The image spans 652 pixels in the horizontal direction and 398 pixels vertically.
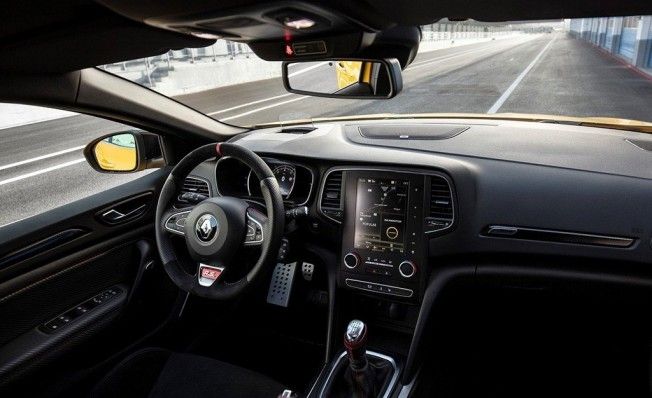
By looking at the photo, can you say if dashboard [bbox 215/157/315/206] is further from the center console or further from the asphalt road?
the asphalt road

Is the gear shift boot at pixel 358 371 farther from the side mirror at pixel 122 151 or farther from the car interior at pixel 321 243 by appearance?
the side mirror at pixel 122 151

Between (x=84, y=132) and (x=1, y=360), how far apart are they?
8150 millimetres

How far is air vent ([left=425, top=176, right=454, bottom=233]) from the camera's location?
2328 millimetres

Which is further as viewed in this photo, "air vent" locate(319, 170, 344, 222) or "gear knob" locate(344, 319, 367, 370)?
"air vent" locate(319, 170, 344, 222)

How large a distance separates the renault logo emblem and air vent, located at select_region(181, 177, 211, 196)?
0.57 metres

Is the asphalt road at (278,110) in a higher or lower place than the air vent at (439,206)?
lower

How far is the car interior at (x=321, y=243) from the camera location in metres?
2.02

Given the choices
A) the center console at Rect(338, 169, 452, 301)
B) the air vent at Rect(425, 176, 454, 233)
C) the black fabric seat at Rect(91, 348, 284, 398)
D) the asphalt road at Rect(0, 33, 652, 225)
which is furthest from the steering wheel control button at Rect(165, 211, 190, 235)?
the air vent at Rect(425, 176, 454, 233)

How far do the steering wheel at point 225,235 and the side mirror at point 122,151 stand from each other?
29.6 inches

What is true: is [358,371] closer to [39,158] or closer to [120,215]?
[120,215]

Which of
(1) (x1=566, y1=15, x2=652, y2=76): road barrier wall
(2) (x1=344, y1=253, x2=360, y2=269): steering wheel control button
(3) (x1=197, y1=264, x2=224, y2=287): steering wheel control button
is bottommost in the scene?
(1) (x1=566, y1=15, x2=652, y2=76): road barrier wall

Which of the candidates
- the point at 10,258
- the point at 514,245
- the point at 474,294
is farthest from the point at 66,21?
the point at 474,294

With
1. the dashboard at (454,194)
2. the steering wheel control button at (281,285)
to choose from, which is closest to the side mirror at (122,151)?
the dashboard at (454,194)

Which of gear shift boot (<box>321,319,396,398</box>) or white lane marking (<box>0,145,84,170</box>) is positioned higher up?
gear shift boot (<box>321,319,396,398</box>)
